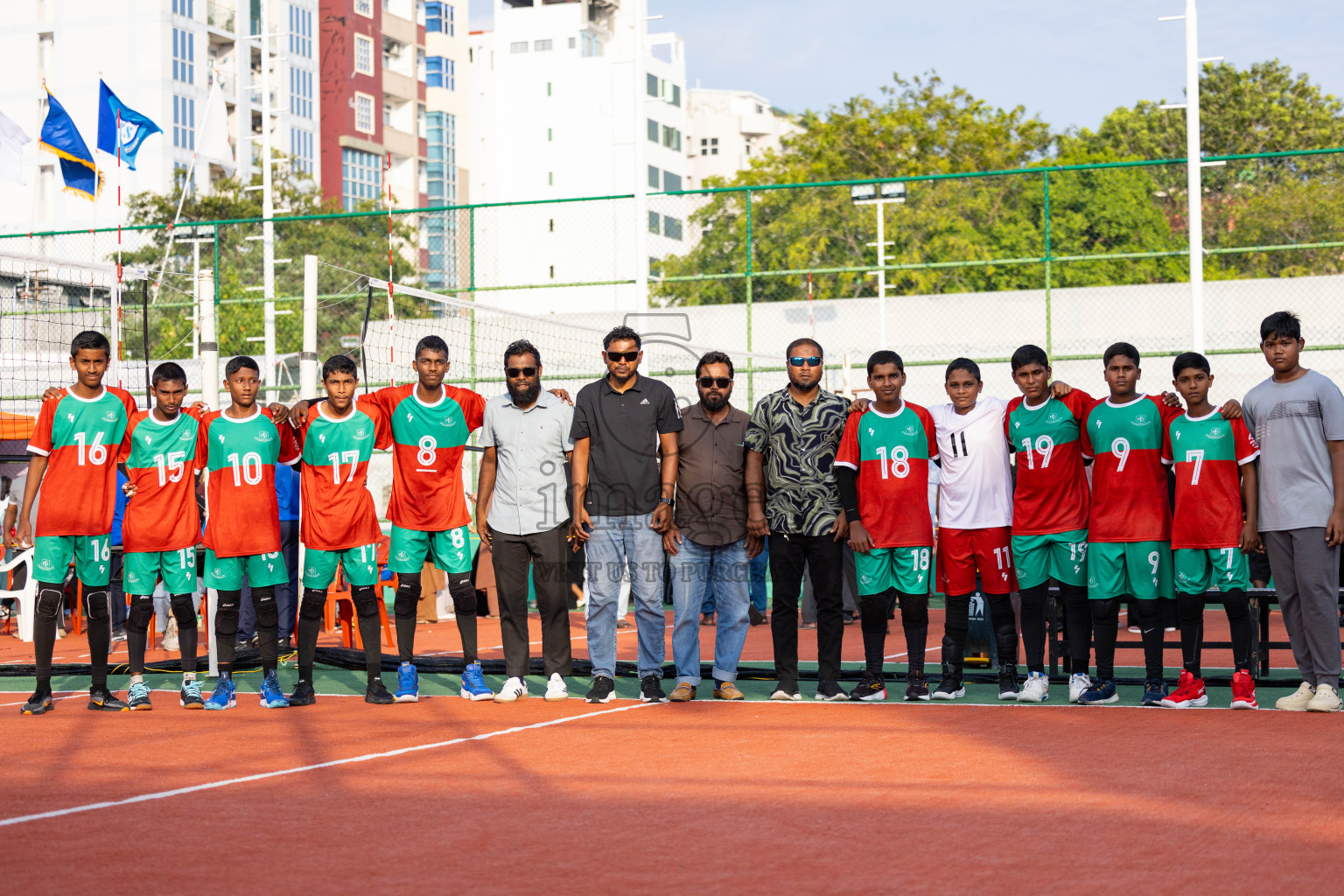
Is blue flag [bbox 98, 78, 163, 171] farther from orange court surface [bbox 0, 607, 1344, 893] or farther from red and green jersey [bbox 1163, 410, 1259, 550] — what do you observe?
red and green jersey [bbox 1163, 410, 1259, 550]

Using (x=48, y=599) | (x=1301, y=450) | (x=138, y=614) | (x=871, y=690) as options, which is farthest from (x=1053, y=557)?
(x=48, y=599)

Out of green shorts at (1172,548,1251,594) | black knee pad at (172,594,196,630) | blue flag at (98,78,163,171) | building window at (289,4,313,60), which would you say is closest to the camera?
green shorts at (1172,548,1251,594)

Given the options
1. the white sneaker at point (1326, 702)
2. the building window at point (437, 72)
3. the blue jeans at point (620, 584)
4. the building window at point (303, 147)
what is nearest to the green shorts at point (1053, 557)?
the white sneaker at point (1326, 702)

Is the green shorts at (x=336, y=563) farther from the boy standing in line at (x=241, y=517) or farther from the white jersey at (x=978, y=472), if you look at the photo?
the white jersey at (x=978, y=472)

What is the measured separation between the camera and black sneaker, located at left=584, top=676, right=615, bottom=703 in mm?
8562

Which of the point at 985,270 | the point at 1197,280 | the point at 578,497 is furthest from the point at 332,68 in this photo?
the point at 578,497

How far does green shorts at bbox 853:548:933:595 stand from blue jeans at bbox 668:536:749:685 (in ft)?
2.52

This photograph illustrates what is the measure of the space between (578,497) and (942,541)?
2260 millimetres

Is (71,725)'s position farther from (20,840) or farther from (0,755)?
(20,840)

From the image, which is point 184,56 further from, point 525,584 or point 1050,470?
point 1050,470

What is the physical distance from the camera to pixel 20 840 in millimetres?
5000

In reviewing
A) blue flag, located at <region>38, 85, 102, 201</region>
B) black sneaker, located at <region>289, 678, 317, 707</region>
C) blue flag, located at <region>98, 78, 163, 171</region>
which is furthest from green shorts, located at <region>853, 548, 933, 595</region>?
blue flag, located at <region>98, 78, 163, 171</region>

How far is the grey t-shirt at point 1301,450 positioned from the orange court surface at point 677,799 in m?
1.17

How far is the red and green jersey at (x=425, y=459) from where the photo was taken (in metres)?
8.62
